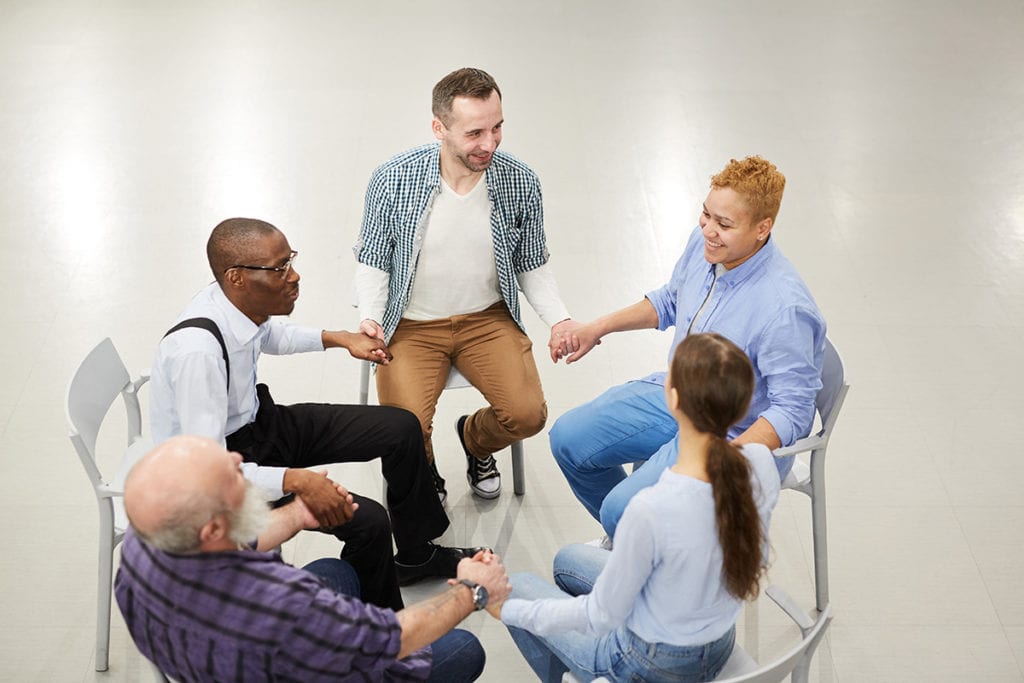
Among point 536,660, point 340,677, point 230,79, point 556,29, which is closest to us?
point 340,677

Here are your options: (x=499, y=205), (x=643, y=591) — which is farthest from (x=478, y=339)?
(x=643, y=591)

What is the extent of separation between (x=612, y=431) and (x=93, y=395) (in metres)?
1.44

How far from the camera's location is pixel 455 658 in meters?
2.49

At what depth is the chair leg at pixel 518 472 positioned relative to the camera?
11.9 feet

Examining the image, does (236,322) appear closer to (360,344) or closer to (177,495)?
(360,344)

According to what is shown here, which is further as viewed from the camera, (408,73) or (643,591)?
(408,73)

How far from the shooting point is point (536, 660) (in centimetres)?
258

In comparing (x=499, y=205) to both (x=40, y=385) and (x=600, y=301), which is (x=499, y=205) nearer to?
(x=600, y=301)

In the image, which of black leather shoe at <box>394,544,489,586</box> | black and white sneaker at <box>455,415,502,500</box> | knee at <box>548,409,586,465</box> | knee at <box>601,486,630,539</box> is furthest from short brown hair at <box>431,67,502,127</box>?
black leather shoe at <box>394,544,489,586</box>

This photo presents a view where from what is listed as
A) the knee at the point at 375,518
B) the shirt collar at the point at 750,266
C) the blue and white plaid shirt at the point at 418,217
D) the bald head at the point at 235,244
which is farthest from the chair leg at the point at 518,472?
the bald head at the point at 235,244

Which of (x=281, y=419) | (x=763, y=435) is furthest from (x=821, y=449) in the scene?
(x=281, y=419)

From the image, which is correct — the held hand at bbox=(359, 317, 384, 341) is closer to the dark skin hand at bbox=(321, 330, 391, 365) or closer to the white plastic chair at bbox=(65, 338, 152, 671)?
the dark skin hand at bbox=(321, 330, 391, 365)

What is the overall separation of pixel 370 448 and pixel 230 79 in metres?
3.62

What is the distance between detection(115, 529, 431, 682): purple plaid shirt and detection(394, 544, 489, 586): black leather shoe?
3.90 ft
